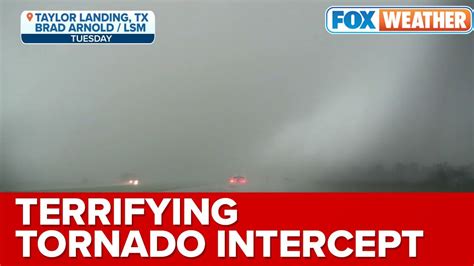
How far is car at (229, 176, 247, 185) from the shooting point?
5.86 metres

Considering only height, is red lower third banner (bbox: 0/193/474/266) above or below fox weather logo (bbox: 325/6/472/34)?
below

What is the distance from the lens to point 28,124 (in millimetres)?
5961

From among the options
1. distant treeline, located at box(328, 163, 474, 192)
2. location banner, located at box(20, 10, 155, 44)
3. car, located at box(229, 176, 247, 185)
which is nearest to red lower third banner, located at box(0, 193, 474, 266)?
distant treeline, located at box(328, 163, 474, 192)

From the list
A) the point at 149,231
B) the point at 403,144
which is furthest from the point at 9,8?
the point at 403,144

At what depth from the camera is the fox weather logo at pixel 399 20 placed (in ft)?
20.0

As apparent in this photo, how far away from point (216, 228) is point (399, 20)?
2867 millimetres

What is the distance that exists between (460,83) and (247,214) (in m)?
2.58

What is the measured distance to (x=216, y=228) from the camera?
601cm

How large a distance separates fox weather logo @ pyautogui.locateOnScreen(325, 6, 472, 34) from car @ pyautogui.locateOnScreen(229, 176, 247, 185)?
68.9 inches

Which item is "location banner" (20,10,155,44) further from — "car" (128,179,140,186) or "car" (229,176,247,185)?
"car" (229,176,247,185)

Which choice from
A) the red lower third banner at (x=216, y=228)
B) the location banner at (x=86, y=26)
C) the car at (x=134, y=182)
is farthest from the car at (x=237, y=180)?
the location banner at (x=86, y=26)

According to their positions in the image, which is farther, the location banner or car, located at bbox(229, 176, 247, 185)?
the location banner

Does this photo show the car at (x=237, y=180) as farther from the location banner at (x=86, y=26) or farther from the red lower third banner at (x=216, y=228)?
the location banner at (x=86, y=26)

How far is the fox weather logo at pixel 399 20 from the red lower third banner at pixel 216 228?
170 centimetres
